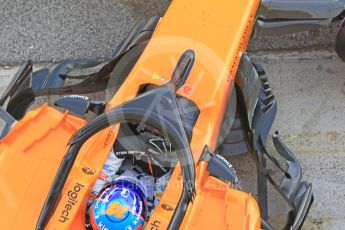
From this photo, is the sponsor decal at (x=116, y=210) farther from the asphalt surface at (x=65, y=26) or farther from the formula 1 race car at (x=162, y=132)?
the asphalt surface at (x=65, y=26)

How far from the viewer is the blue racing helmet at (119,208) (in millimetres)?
2445

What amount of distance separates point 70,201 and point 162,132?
0.49 m

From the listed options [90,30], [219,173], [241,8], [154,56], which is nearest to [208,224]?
[219,173]

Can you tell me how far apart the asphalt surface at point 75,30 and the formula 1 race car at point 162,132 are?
318 millimetres

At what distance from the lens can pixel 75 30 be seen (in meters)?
3.70

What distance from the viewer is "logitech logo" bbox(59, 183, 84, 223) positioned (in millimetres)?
2572

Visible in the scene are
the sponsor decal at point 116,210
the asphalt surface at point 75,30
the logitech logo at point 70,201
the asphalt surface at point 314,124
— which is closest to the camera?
the sponsor decal at point 116,210

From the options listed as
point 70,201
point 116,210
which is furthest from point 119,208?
point 70,201

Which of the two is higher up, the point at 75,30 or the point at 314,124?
the point at 75,30

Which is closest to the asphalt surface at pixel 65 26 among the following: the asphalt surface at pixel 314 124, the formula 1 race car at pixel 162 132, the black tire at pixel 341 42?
the formula 1 race car at pixel 162 132

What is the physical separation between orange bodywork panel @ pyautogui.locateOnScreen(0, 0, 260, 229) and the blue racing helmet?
0.09 metres

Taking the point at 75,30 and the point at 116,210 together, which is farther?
the point at 75,30

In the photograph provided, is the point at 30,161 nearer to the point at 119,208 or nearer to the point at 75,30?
the point at 119,208

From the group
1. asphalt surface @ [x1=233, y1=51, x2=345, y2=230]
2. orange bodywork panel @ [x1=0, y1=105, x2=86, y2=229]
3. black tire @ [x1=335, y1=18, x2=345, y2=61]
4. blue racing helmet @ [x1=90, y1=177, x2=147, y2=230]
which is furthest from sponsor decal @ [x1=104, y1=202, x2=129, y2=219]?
black tire @ [x1=335, y1=18, x2=345, y2=61]
